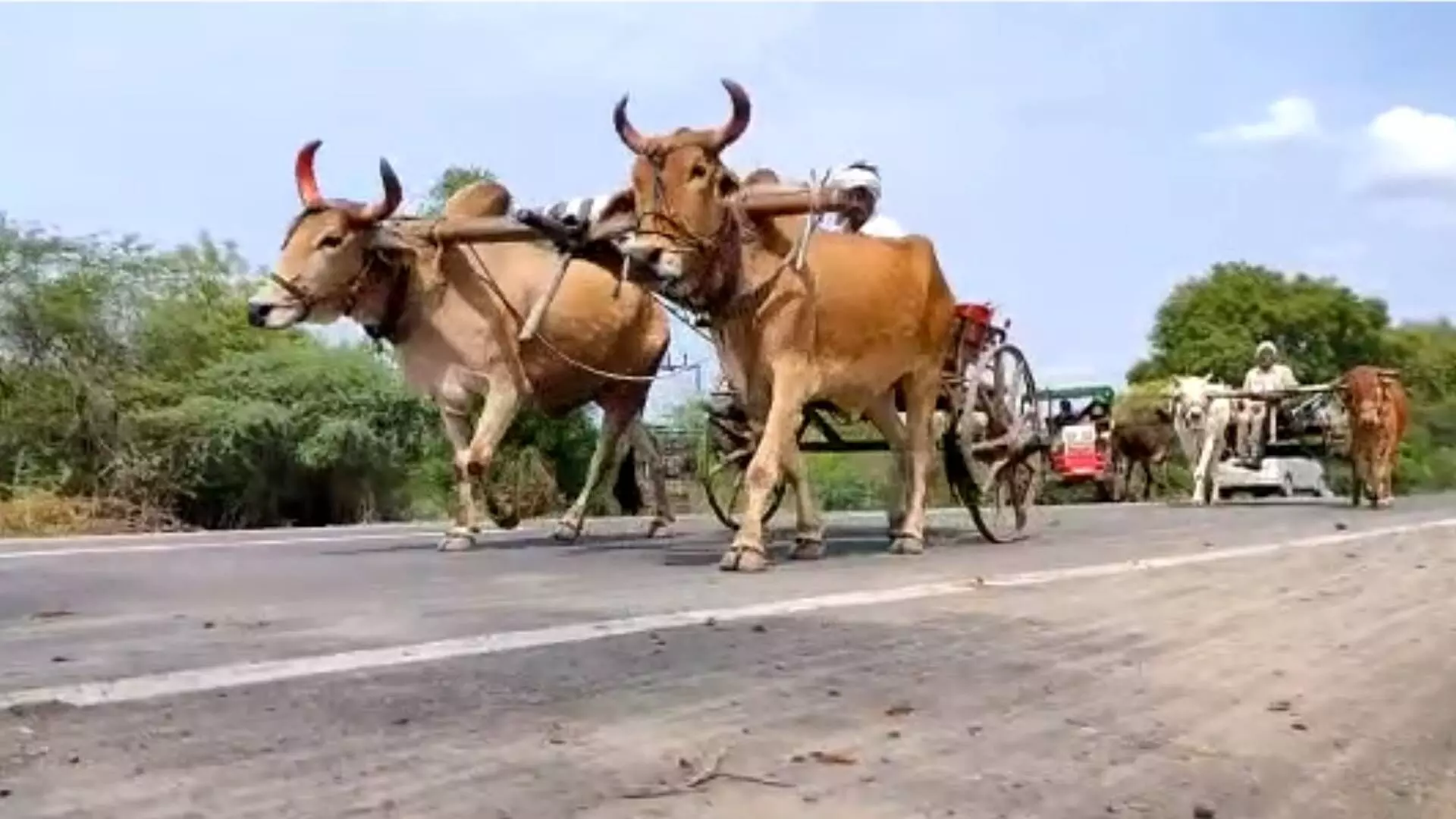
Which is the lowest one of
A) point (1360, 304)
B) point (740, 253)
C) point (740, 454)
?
point (740, 454)

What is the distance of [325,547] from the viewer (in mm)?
13172

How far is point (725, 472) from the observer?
50.4 ft

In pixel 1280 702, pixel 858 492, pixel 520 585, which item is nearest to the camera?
pixel 1280 702

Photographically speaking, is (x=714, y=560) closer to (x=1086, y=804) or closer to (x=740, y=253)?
(x=740, y=253)

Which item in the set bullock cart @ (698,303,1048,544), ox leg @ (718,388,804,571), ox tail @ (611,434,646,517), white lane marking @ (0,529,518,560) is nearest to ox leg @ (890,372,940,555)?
bullock cart @ (698,303,1048,544)

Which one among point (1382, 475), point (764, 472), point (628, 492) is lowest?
point (628, 492)

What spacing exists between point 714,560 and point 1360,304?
Answer: 198ft

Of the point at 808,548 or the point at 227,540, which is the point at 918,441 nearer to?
the point at 808,548

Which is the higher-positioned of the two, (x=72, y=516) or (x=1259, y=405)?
(x=1259, y=405)

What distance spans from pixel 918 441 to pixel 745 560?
118 inches

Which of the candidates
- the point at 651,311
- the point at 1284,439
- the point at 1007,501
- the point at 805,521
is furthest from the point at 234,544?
the point at 1284,439

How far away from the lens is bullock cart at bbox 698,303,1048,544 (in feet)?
45.1

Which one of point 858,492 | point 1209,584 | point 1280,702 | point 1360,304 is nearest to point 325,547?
point 1209,584

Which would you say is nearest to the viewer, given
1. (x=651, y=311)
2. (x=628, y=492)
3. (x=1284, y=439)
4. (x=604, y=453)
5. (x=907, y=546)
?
(x=907, y=546)
